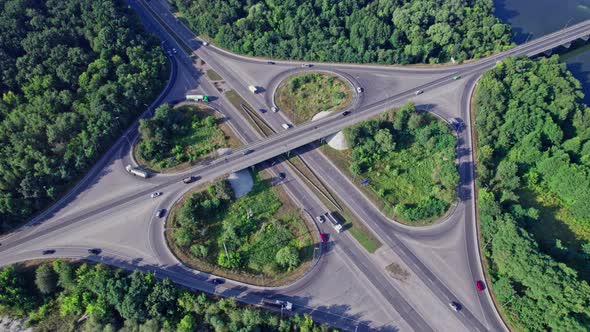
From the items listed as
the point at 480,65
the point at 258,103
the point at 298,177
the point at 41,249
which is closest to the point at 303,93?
the point at 258,103

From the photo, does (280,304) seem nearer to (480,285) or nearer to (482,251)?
(480,285)

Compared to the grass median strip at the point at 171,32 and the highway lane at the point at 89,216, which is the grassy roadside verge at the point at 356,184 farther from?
the grass median strip at the point at 171,32

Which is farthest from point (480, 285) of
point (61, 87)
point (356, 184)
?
point (61, 87)

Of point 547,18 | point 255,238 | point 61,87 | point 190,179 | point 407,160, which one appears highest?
point 61,87

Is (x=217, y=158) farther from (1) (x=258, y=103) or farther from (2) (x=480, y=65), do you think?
(2) (x=480, y=65)

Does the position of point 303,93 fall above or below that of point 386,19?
below

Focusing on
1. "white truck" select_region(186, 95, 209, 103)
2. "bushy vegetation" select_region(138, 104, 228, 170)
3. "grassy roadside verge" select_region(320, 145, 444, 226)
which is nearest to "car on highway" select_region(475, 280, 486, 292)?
"grassy roadside verge" select_region(320, 145, 444, 226)

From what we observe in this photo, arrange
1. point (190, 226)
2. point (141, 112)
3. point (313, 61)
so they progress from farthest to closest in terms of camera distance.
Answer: point (313, 61)
point (141, 112)
point (190, 226)

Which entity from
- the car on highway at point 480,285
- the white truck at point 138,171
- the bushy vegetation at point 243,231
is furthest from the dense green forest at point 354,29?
the car on highway at point 480,285
